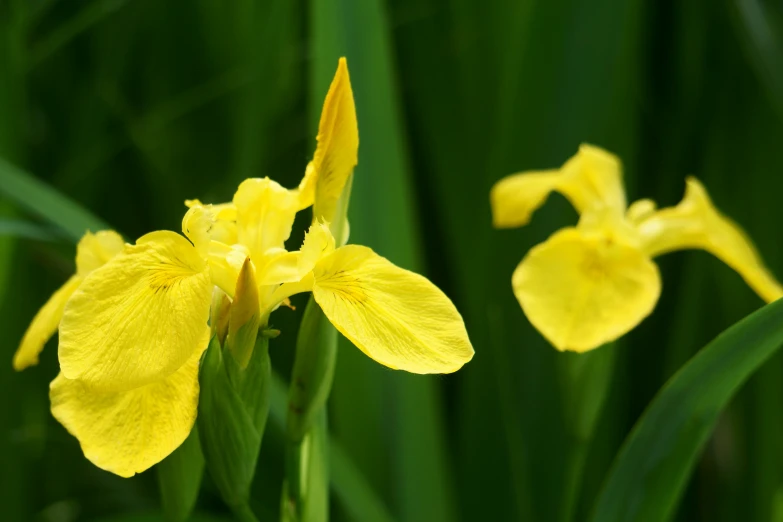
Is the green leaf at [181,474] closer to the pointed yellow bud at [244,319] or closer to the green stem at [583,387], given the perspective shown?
the pointed yellow bud at [244,319]

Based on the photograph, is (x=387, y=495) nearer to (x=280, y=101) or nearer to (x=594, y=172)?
(x=594, y=172)

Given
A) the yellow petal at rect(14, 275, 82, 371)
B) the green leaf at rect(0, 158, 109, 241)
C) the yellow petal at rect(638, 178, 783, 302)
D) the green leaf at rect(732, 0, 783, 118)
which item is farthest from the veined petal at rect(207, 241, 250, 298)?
the green leaf at rect(732, 0, 783, 118)

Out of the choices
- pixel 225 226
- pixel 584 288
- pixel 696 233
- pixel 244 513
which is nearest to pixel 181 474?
pixel 244 513

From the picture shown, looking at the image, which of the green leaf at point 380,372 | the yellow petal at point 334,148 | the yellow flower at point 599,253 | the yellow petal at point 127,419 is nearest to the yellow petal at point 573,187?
the yellow flower at point 599,253

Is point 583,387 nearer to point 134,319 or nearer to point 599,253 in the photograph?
point 599,253

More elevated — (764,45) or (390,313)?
(764,45)

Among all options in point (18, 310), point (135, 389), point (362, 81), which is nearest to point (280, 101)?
point (362, 81)

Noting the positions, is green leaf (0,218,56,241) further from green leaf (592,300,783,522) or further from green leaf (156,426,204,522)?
green leaf (592,300,783,522)
